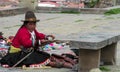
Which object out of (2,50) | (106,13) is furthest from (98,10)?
(2,50)

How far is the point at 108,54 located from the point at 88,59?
1131 millimetres

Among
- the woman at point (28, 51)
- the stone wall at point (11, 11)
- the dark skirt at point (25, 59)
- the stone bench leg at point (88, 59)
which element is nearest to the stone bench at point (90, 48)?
the stone bench leg at point (88, 59)

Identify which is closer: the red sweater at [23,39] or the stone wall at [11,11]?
the red sweater at [23,39]

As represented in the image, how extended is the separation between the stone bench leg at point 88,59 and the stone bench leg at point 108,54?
3.35 feet

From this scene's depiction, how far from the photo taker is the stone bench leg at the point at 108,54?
7.87 m

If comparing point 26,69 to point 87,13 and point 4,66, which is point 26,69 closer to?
point 4,66

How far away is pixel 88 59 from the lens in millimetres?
6855

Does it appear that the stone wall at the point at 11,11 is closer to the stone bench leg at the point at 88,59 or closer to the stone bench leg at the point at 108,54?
the stone bench leg at the point at 108,54

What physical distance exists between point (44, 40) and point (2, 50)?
1.40 metres

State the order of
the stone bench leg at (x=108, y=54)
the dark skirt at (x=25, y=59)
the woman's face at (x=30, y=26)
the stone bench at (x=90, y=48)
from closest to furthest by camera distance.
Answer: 1. the stone bench at (x=90, y=48)
2. the dark skirt at (x=25, y=59)
3. the woman's face at (x=30, y=26)
4. the stone bench leg at (x=108, y=54)

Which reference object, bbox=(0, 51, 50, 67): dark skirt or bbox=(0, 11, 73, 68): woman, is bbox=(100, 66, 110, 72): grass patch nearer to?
bbox=(0, 11, 73, 68): woman

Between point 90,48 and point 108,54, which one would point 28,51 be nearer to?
point 90,48

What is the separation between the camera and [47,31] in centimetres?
1380

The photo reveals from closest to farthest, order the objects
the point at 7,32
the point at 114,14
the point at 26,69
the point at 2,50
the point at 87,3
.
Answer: the point at 26,69 → the point at 2,50 → the point at 7,32 → the point at 114,14 → the point at 87,3
